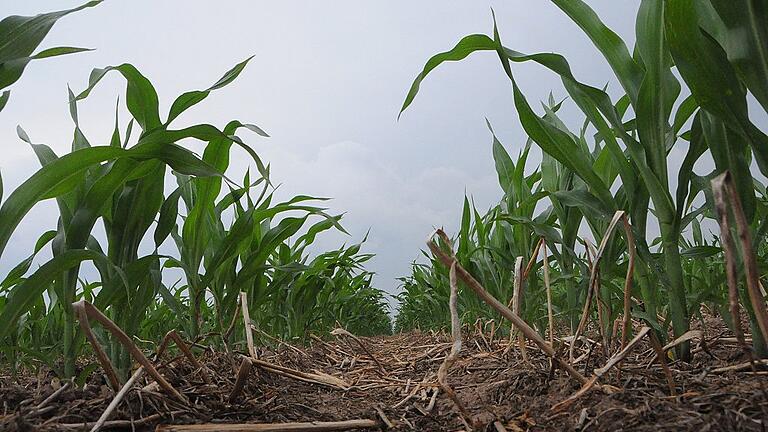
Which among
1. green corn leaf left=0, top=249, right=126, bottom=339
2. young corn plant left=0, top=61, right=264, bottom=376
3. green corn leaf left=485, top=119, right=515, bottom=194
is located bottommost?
green corn leaf left=0, top=249, right=126, bottom=339

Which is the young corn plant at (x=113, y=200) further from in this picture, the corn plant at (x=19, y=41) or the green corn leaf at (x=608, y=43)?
the green corn leaf at (x=608, y=43)

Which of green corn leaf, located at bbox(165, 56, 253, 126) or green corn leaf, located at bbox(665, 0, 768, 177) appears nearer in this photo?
green corn leaf, located at bbox(665, 0, 768, 177)

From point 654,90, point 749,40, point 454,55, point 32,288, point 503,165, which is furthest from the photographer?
point 503,165

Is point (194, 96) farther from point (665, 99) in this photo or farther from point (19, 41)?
point (665, 99)

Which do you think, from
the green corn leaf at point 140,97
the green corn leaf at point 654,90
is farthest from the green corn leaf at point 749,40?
the green corn leaf at point 140,97

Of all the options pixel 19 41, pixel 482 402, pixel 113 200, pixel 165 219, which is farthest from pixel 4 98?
pixel 482 402

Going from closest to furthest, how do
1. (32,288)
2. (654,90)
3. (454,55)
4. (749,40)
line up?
(749,40), (32,288), (654,90), (454,55)

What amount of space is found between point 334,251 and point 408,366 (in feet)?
4.16

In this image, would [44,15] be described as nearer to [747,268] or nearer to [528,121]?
[528,121]

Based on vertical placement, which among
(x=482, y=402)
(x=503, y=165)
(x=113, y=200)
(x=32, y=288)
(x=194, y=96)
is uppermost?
(x=503, y=165)

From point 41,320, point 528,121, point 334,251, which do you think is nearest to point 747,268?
point 528,121

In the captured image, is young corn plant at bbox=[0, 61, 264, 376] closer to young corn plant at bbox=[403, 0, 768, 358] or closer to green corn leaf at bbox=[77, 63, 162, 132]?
green corn leaf at bbox=[77, 63, 162, 132]

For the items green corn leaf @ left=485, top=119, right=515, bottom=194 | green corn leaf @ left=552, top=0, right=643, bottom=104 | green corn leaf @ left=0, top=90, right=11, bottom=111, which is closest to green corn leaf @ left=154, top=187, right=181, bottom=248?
green corn leaf @ left=0, top=90, right=11, bottom=111

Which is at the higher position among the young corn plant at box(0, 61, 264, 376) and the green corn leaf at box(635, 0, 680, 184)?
the green corn leaf at box(635, 0, 680, 184)
